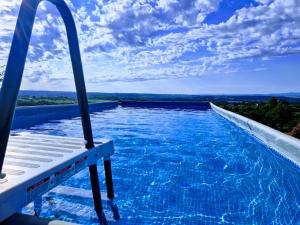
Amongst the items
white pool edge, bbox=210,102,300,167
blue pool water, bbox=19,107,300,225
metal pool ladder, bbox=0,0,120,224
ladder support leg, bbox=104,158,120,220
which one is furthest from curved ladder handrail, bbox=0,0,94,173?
white pool edge, bbox=210,102,300,167

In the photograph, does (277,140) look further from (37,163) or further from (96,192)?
(37,163)

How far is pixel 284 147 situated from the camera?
5.40 meters

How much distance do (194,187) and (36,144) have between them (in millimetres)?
2413

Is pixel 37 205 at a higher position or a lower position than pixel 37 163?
lower

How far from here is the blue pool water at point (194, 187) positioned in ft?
10.4

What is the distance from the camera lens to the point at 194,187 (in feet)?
13.3

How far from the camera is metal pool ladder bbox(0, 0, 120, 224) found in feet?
4.20

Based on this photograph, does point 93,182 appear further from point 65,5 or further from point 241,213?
point 241,213

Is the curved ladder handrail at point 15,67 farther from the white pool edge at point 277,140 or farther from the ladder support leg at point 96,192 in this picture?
the white pool edge at point 277,140

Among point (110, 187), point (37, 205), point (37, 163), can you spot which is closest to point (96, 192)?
point (110, 187)

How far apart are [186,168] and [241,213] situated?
1811 mm

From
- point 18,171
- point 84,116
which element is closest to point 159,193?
point 84,116

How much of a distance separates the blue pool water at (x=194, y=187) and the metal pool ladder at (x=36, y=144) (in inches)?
21.7

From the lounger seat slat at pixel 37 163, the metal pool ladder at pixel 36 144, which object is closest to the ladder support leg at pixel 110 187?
the metal pool ladder at pixel 36 144
